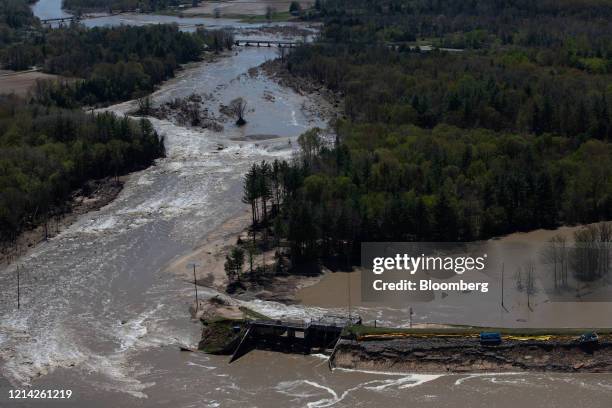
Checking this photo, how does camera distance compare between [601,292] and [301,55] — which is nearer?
[601,292]

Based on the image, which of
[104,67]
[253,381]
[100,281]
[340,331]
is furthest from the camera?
[104,67]

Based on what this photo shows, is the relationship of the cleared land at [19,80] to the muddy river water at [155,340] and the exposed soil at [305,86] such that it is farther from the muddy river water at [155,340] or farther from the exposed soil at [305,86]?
the muddy river water at [155,340]

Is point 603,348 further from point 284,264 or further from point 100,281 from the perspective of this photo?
point 100,281

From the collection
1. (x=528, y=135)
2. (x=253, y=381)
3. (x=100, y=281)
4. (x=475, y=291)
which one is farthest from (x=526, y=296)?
(x=528, y=135)

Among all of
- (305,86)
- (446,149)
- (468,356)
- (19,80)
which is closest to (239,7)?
(305,86)

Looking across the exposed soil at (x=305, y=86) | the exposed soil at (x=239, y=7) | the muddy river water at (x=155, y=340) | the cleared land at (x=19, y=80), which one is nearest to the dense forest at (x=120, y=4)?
the exposed soil at (x=239, y=7)

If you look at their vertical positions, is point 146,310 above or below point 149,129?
below
